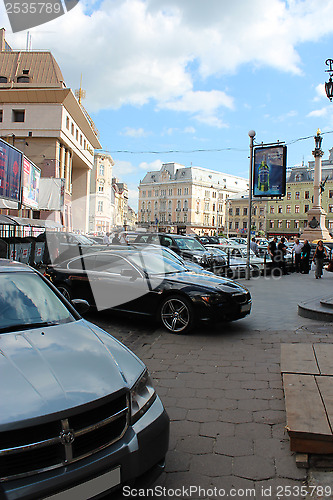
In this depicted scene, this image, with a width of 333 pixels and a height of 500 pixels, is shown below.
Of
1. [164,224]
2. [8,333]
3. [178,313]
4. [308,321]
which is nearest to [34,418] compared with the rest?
[8,333]

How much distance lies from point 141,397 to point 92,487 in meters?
0.66

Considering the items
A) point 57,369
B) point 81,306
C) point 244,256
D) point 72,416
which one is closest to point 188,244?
point 244,256

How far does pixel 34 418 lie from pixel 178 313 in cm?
474

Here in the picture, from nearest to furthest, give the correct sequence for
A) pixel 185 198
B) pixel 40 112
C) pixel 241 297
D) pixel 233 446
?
pixel 233 446, pixel 241 297, pixel 40 112, pixel 185 198

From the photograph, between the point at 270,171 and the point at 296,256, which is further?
the point at 296,256

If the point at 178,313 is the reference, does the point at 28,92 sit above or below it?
above

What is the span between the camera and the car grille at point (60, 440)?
187 centimetres

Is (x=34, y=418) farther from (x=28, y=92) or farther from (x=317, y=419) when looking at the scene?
(x=28, y=92)

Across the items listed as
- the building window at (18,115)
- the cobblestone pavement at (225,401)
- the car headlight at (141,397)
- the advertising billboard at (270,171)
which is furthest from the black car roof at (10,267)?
the building window at (18,115)

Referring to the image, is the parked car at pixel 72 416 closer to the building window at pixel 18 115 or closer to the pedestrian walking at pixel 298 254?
the pedestrian walking at pixel 298 254

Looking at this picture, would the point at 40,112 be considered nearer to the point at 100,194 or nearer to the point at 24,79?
the point at 24,79

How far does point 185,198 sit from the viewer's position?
11375cm

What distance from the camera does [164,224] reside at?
118875 millimetres

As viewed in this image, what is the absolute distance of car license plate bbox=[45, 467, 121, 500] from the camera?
74.3 inches
